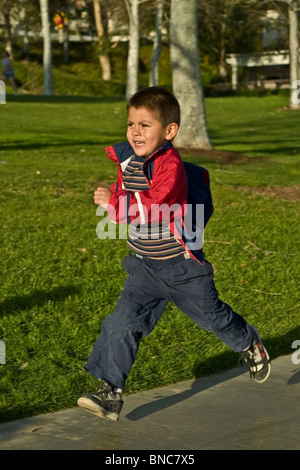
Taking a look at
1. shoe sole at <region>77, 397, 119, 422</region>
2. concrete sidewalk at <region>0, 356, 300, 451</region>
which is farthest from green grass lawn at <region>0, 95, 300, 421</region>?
shoe sole at <region>77, 397, 119, 422</region>

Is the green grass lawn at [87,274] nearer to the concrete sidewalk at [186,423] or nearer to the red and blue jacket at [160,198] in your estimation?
the concrete sidewalk at [186,423]

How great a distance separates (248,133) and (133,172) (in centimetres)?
1735

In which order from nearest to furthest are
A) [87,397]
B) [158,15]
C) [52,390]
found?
[87,397] → [52,390] → [158,15]

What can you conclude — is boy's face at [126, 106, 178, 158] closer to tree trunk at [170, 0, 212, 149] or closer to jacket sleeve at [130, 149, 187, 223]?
jacket sleeve at [130, 149, 187, 223]

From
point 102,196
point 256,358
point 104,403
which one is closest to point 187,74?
point 256,358

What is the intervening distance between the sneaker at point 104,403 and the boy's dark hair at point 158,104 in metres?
1.36

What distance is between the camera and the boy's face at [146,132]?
3961 millimetres

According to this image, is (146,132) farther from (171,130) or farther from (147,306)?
(147,306)

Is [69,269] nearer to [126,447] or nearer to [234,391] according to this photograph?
[234,391]

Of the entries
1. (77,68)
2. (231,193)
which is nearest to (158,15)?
(77,68)

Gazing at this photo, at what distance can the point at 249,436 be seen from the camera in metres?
3.87

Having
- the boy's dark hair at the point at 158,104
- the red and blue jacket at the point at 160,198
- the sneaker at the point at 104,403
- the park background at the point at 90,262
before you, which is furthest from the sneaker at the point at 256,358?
the boy's dark hair at the point at 158,104

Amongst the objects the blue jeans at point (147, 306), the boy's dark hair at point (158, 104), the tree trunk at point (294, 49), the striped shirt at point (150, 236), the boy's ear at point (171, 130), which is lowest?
the tree trunk at point (294, 49)

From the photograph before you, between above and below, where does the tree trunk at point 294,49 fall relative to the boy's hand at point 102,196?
below
